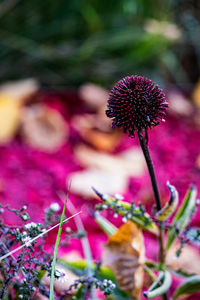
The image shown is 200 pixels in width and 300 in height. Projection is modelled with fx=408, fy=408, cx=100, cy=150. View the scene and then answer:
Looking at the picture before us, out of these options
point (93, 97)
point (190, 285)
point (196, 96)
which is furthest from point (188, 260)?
point (196, 96)

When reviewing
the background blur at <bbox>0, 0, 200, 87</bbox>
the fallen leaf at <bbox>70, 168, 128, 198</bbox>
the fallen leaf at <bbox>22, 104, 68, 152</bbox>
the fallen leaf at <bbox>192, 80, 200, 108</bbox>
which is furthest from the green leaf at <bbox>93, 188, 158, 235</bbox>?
the background blur at <bbox>0, 0, 200, 87</bbox>

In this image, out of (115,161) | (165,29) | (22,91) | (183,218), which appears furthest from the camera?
(165,29)

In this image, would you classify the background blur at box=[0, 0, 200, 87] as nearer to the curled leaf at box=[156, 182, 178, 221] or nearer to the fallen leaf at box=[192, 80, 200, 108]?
the fallen leaf at box=[192, 80, 200, 108]

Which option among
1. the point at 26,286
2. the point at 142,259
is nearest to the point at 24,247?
the point at 26,286

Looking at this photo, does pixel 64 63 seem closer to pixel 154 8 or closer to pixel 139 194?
pixel 154 8

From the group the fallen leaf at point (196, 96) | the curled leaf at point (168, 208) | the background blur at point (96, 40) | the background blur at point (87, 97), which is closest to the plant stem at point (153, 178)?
the curled leaf at point (168, 208)

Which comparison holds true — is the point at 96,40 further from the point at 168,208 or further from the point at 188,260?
the point at 168,208
